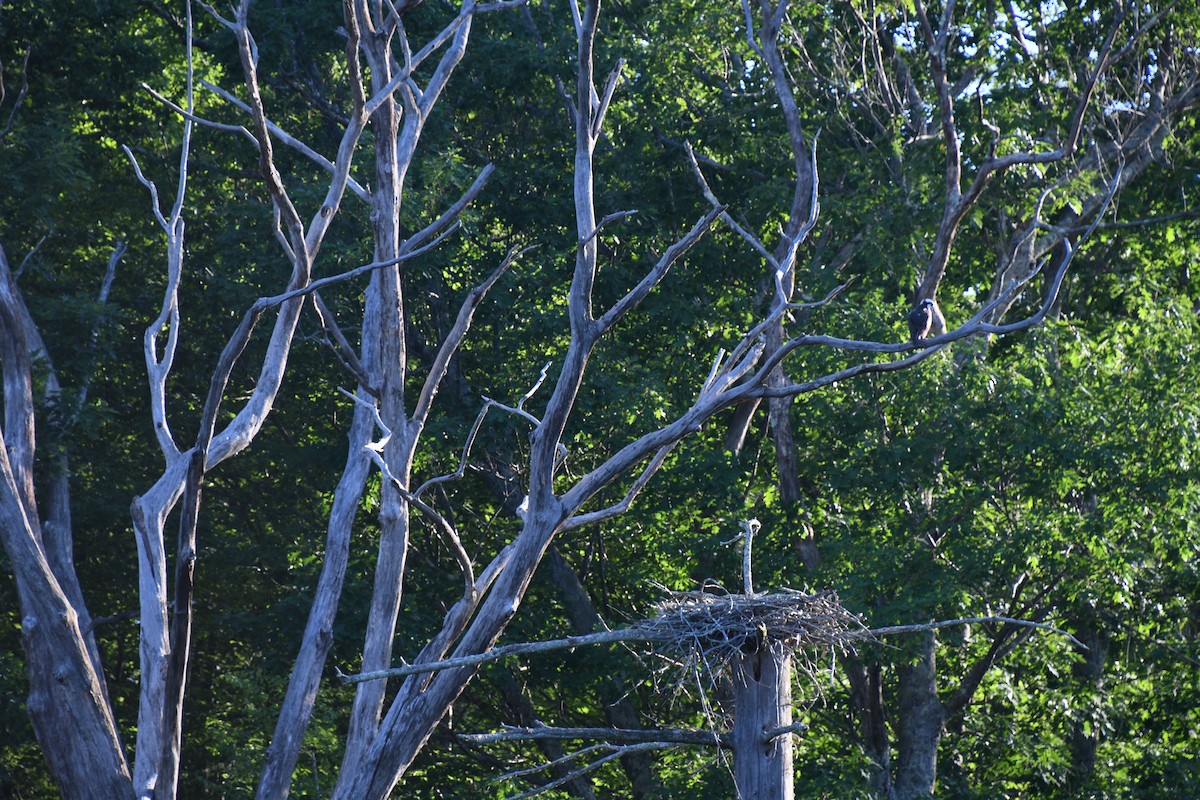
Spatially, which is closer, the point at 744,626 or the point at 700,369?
the point at 744,626

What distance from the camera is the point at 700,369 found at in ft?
47.0

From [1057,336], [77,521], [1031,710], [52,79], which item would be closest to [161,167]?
[52,79]

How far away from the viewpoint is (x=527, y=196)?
14.3 metres

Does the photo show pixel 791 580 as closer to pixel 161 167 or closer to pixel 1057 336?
pixel 1057 336

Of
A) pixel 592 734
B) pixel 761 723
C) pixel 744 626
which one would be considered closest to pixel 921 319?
pixel 744 626

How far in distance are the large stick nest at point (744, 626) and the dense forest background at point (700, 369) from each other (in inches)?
202

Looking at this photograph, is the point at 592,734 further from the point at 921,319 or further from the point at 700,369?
the point at 700,369

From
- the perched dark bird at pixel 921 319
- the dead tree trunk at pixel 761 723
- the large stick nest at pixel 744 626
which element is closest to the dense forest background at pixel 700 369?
the perched dark bird at pixel 921 319

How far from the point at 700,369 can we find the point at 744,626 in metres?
8.41

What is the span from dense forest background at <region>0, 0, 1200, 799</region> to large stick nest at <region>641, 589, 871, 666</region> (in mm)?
5135

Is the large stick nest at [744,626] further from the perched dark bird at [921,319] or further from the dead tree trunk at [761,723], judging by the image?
the perched dark bird at [921,319]

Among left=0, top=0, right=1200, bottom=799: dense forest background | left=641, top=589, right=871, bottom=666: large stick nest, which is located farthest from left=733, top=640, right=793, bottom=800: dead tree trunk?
left=0, top=0, right=1200, bottom=799: dense forest background

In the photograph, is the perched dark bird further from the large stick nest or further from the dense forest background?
the dense forest background

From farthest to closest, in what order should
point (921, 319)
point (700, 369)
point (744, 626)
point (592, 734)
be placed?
point (700, 369)
point (921, 319)
point (592, 734)
point (744, 626)
